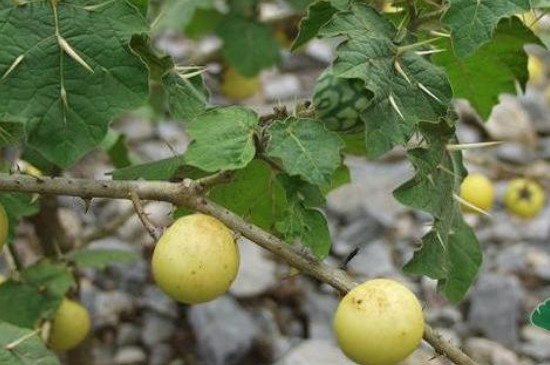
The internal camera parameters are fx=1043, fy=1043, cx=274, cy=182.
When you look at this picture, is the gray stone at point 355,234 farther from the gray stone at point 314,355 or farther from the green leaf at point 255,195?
the green leaf at point 255,195

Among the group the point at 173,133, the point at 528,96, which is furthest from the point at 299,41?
the point at 528,96

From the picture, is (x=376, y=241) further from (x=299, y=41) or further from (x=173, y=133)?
(x=299, y=41)

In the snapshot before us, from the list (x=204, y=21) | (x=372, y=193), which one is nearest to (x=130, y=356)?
(x=204, y=21)

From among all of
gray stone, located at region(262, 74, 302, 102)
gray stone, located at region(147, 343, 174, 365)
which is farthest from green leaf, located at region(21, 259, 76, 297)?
gray stone, located at region(262, 74, 302, 102)

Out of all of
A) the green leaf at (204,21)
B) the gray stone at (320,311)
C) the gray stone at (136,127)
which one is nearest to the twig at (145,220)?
the gray stone at (320,311)

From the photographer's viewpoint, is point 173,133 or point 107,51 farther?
point 173,133
